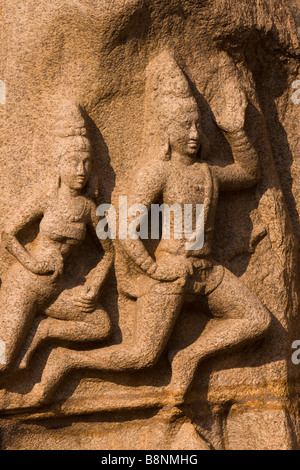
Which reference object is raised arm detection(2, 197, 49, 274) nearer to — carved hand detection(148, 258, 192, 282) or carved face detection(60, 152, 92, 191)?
carved face detection(60, 152, 92, 191)

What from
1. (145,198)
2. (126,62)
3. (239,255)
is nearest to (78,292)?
(145,198)

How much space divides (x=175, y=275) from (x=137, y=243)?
0.88ft

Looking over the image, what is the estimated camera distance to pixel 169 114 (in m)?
4.50

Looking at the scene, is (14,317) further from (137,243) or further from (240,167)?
(240,167)

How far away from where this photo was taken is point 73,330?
176 inches

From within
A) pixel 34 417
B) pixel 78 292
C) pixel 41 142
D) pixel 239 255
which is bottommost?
pixel 34 417

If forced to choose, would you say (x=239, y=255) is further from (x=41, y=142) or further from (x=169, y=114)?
(x=41, y=142)

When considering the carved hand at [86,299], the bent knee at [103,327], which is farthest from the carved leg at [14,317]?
the bent knee at [103,327]

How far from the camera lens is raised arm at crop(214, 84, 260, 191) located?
183 inches

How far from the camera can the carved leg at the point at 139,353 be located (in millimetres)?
4469

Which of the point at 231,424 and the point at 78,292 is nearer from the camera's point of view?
the point at 78,292

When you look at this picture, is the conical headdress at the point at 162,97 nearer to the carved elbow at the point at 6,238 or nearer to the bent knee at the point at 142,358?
the carved elbow at the point at 6,238

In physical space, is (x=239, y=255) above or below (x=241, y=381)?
above

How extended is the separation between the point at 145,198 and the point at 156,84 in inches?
25.5
